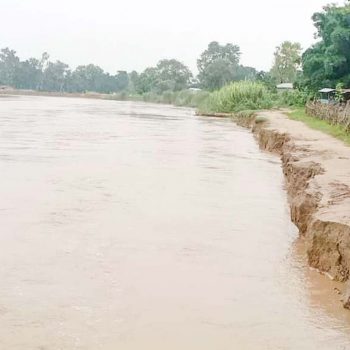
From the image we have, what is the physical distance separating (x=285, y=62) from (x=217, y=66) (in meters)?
10.7

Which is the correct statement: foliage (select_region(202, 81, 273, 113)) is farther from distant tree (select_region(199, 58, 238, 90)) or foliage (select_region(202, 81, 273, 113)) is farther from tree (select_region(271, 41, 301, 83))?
distant tree (select_region(199, 58, 238, 90))

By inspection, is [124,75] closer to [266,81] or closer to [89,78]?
[89,78]

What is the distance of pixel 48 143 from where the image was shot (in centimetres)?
2161

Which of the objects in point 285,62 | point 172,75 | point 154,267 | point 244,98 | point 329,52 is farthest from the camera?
point 172,75

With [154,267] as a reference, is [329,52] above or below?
above

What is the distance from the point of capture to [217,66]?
251ft

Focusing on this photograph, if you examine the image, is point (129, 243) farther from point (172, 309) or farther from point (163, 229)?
point (172, 309)

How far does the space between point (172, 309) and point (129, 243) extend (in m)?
2.35

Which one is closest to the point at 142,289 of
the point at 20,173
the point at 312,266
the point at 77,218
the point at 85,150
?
the point at 312,266

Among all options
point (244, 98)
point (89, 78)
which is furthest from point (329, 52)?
point (89, 78)

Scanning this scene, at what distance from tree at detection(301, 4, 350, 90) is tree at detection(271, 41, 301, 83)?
2640cm

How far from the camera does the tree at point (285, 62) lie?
6675 cm

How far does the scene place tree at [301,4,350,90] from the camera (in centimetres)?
3450

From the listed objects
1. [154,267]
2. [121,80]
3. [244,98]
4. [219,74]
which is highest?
[219,74]
